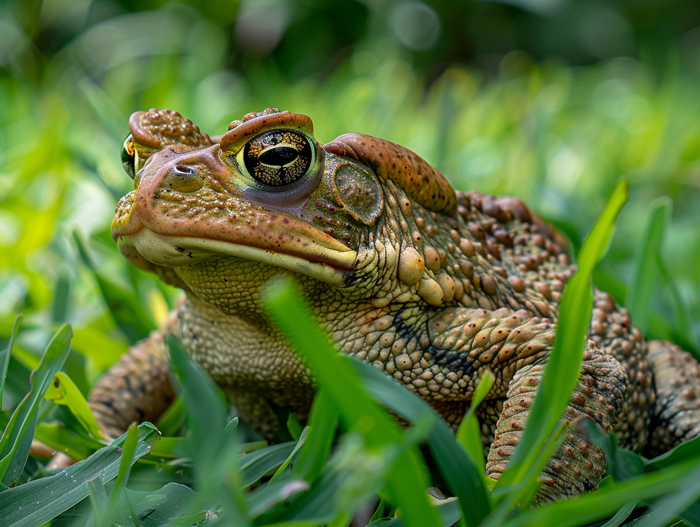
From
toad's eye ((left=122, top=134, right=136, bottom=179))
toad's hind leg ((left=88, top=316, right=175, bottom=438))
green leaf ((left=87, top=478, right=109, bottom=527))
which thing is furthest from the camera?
toad's hind leg ((left=88, top=316, right=175, bottom=438))

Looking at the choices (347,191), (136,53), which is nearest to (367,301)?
(347,191)

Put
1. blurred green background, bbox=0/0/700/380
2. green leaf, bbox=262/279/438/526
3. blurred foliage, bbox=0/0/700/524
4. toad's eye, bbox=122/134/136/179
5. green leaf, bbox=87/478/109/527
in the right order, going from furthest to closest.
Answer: blurred green background, bbox=0/0/700/380 < blurred foliage, bbox=0/0/700/524 < toad's eye, bbox=122/134/136/179 < green leaf, bbox=87/478/109/527 < green leaf, bbox=262/279/438/526

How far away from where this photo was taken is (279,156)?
4.20 feet

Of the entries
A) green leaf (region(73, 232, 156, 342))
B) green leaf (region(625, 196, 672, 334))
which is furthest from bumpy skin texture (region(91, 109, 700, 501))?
green leaf (region(73, 232, 156, 342))

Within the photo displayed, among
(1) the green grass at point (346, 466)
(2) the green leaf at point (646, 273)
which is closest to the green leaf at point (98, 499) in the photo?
(1) the green grass at point (346, 466)

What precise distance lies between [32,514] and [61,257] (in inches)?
56.0

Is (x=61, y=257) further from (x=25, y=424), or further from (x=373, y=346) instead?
(x=373, y=346)

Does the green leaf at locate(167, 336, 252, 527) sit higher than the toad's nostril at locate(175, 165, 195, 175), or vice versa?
the toad's nostril at locate(175, 165, 195, 175)

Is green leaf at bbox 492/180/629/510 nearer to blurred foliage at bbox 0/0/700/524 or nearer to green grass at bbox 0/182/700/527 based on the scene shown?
green grass at bbox 0/182/700/527

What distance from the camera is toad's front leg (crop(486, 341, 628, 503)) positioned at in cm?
117

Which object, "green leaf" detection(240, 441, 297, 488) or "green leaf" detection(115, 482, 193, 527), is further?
"green leaf" detection(240, 441, 297, 488)

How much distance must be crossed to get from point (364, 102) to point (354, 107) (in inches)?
4.6

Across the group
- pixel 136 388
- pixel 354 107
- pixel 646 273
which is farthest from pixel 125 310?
pixel 354 107

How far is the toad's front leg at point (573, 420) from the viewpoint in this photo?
117 cm
